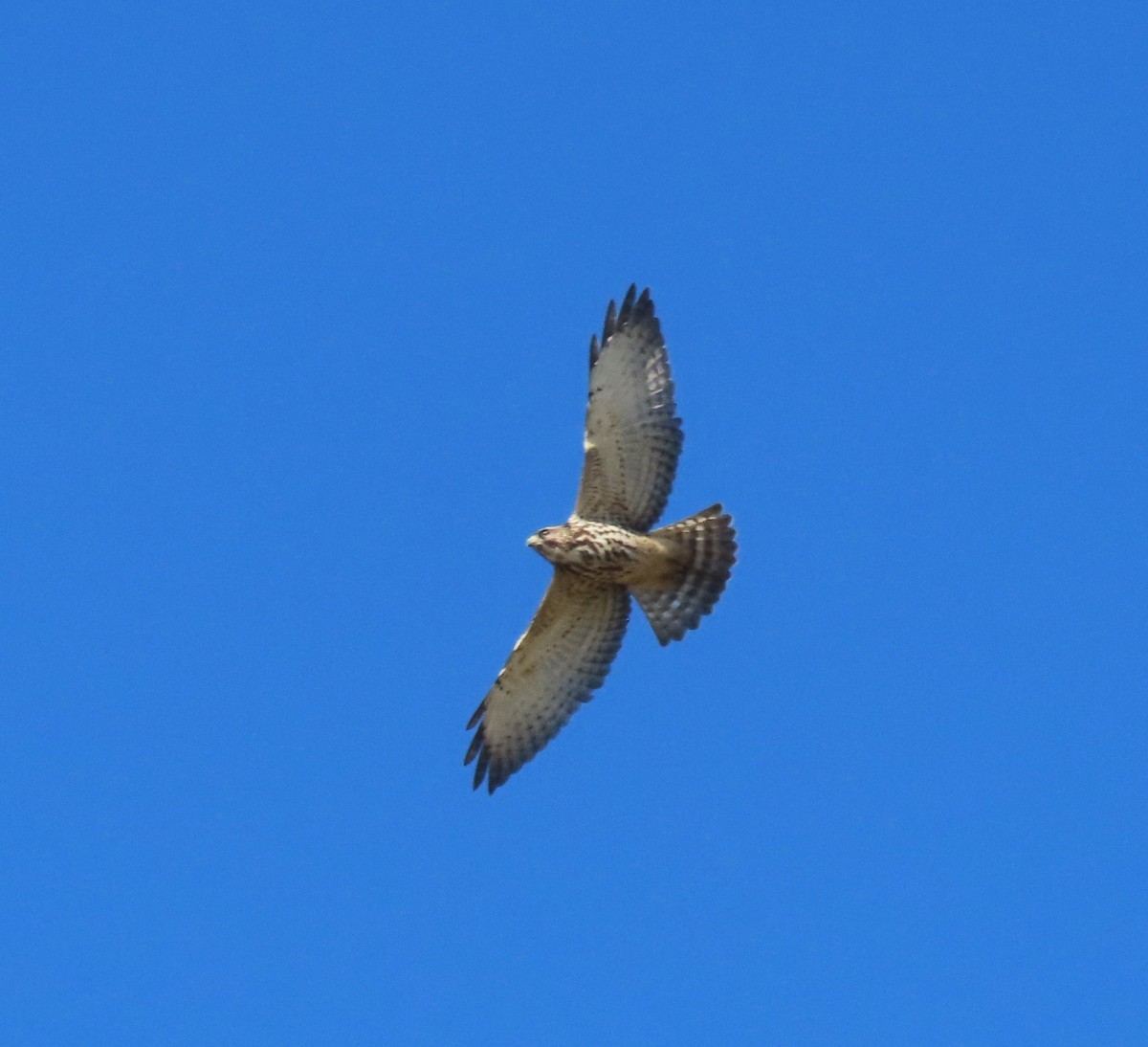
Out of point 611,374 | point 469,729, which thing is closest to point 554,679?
point 469,729

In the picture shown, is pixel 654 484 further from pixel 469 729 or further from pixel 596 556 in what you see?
pixel 469 729

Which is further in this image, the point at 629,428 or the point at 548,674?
the point at 548,674

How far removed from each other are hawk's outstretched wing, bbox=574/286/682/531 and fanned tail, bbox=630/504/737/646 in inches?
10.4

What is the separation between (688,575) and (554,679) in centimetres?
136

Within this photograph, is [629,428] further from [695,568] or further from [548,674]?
[548,674]

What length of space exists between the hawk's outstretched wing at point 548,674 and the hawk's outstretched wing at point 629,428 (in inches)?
24.6

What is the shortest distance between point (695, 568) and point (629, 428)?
1.08m

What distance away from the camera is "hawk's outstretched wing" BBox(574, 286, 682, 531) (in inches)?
640

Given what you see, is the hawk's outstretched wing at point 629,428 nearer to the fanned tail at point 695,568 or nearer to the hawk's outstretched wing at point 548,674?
the fanned tail at point 695,568

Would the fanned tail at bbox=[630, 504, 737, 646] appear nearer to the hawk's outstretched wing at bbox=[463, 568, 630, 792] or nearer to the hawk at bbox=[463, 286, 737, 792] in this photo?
the hawk at bbox=[463, 286, 737, 792]

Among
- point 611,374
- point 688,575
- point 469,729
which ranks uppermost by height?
point 611,374

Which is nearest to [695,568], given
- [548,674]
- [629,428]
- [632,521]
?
[632,521]

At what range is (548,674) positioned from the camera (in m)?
17.0

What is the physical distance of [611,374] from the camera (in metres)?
16.3
